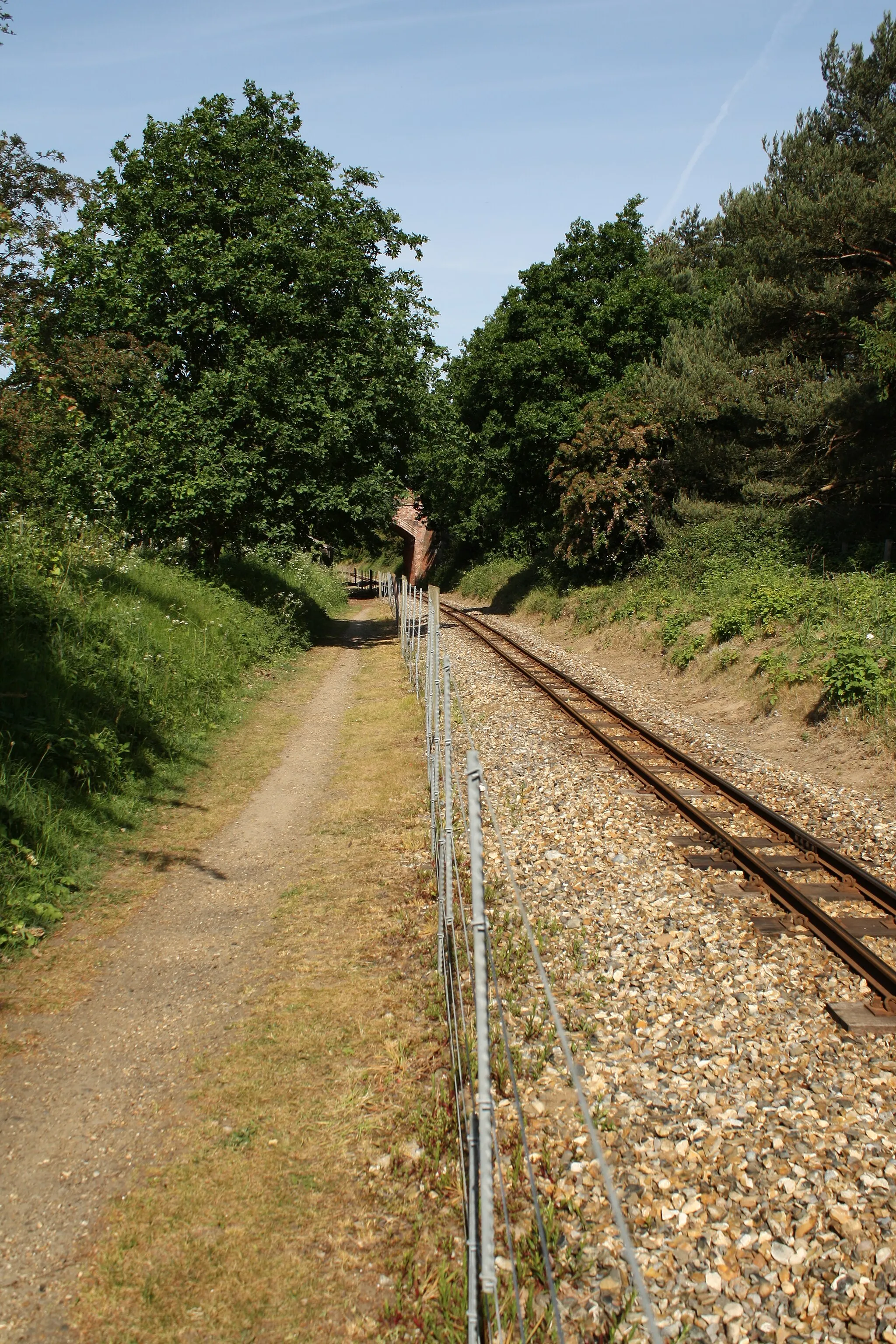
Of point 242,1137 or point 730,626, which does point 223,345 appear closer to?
point 730,626

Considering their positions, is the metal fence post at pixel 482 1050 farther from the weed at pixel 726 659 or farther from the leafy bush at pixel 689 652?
the leafy bush at pixel 689 652

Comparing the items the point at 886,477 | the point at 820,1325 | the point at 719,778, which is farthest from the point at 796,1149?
the point at 886,477

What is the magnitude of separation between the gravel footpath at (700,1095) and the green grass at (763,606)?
4.30 meters

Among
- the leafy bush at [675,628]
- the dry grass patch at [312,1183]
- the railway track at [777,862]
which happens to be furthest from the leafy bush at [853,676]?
the dry grass patch at [312,1183]

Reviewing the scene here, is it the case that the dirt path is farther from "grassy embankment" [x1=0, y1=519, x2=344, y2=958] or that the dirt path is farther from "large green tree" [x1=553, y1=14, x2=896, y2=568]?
"large green tree" [x1=553, y1=14, x2=896, y2=568]

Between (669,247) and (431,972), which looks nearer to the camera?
(431,972)

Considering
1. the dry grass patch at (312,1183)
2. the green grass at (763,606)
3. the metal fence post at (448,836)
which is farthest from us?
the green grass at (763,606)

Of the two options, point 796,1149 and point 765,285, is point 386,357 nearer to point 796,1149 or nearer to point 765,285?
point 765,285

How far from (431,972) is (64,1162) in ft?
7.90

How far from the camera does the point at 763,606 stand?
1559 cm

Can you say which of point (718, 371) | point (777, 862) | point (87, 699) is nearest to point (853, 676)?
point (777, 862)

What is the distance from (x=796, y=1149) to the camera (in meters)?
3.93

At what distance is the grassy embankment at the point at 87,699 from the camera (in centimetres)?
673

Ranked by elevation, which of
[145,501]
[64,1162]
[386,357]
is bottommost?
[64,1162]
